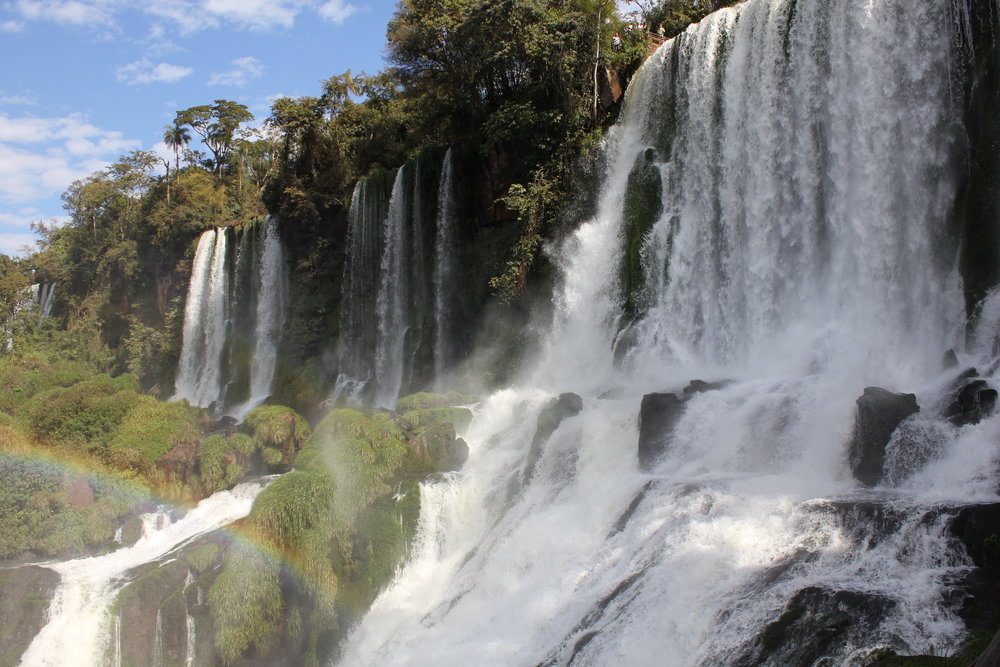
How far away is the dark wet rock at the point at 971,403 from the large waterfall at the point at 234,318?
917 inches

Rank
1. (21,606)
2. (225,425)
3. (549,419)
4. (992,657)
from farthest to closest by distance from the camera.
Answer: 1. (225,425)
2. (549,419)
3. (21,606)
4. (992,657)

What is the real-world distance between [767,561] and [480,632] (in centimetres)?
385

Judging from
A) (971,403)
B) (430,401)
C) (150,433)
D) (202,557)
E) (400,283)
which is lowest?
(202,557)

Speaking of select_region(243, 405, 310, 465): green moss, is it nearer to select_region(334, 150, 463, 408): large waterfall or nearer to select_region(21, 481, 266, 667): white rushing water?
select_region(21, 481, 266, 667): white rushing water

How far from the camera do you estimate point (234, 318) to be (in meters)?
30.6

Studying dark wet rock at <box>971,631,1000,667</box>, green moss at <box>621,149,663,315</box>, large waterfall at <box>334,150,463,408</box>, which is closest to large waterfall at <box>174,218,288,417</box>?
large waterfall at <box>334,150,463,408</box>

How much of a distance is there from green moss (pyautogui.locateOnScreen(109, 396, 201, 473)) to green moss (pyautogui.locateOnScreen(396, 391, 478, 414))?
4.67 m

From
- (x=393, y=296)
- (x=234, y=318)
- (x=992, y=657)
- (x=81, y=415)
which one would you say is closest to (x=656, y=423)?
(x=992, y=657)

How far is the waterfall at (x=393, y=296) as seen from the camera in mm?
24094

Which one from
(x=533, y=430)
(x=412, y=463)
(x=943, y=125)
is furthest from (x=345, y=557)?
(x=943, y=125)

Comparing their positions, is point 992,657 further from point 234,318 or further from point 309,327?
point 234,318

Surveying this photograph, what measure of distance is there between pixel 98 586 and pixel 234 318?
19.4 metres

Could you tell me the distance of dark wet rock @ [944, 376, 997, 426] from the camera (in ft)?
30.2

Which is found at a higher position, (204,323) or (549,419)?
(204,323)
